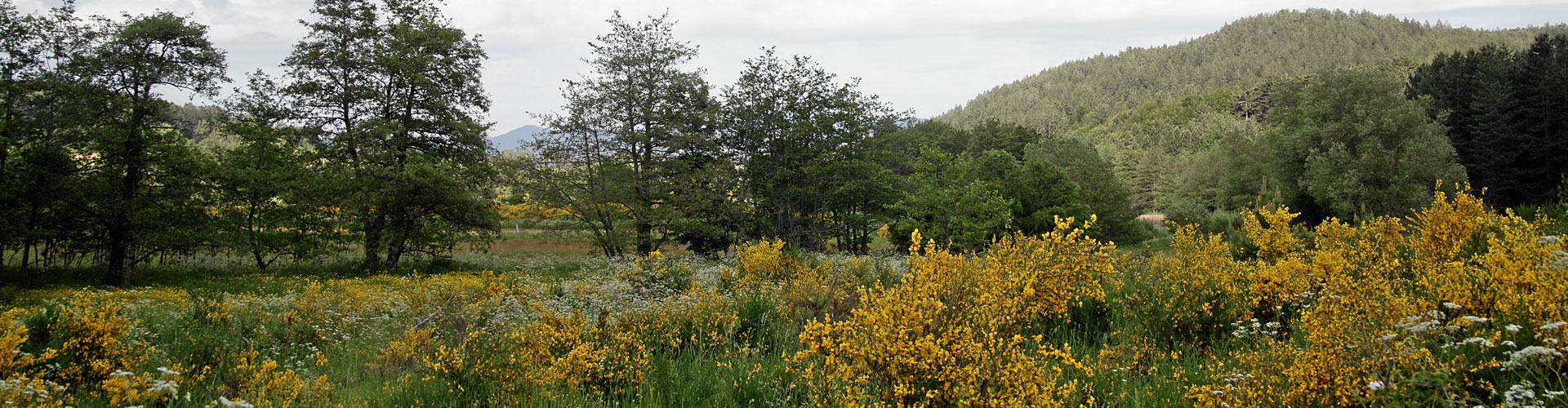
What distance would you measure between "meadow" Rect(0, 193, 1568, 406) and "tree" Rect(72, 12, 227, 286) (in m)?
10.0

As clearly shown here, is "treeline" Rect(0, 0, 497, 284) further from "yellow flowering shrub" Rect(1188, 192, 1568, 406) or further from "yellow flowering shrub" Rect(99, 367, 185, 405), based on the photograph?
"yellow flowering shrub" Rect(1188, 192, 1568, 406)

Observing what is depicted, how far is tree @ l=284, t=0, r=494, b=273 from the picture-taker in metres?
19.8

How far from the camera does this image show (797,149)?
87.2 feet

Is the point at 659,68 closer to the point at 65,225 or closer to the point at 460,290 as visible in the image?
the point at 460,290

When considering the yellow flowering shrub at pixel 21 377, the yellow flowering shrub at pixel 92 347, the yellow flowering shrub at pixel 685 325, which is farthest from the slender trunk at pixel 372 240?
the yellow flowering shrub at pixel 685 325

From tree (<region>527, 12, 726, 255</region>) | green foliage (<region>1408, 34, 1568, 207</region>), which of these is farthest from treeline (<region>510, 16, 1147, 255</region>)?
green foliage (<region>1408, 34, 1568, 207</region>)

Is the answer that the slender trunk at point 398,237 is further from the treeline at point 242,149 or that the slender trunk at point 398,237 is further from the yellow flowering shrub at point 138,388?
the yellow flowering shrub at point 138,388

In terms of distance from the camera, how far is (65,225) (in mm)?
15789

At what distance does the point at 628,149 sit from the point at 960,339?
2130cm

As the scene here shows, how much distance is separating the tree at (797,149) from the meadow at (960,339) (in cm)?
1770

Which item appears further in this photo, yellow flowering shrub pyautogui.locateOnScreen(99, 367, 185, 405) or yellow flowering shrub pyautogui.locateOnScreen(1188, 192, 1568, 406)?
yellow flowering shrub pyautogui.locateOnScreen(99, 367, 185, 405)

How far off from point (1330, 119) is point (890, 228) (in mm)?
25758

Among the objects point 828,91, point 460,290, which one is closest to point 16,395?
point 460,290

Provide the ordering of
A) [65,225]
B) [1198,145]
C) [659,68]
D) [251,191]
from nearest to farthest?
1. [65,225]
2. [251,191]
3. [659,68]
4. [1198,145]
